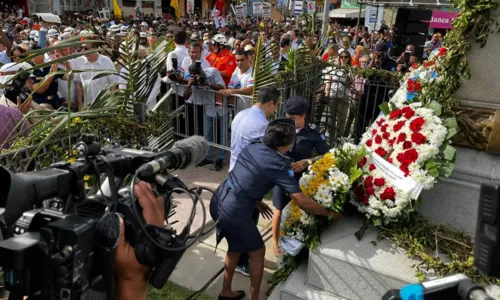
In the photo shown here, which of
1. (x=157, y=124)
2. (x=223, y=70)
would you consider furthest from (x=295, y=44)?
(x=157, y=124)

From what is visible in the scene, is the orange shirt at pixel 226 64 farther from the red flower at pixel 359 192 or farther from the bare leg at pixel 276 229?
the red flower at pixel 359 192

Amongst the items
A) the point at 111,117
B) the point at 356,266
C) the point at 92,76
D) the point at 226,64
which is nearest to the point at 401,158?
the point at 356,266

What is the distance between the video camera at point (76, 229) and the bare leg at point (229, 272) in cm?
171

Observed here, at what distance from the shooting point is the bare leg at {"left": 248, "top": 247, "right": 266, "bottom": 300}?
3533mm

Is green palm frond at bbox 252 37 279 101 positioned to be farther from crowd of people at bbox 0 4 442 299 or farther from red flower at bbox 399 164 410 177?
red flower at bbox 399 164 410 177

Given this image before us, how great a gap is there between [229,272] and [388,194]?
4.91ft

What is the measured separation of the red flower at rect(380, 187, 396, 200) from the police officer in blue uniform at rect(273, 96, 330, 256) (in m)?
0.87

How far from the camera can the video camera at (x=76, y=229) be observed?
1.43 m

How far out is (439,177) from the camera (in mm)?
3393

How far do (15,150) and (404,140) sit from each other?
3.02m

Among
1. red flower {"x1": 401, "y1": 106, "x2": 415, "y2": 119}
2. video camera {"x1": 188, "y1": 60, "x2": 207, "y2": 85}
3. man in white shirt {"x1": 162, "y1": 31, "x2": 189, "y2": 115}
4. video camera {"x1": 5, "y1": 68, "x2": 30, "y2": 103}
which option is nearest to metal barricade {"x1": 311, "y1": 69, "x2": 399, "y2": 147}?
video camera {"x1": 188, "y1": 60, "x2": 207, "y2": 85}

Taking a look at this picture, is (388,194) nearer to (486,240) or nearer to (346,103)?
(486,240)

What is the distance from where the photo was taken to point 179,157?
78.2 inches

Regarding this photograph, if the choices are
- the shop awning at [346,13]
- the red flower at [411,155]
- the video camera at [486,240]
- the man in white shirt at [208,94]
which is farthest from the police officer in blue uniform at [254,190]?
the shop awning at [346,13]
